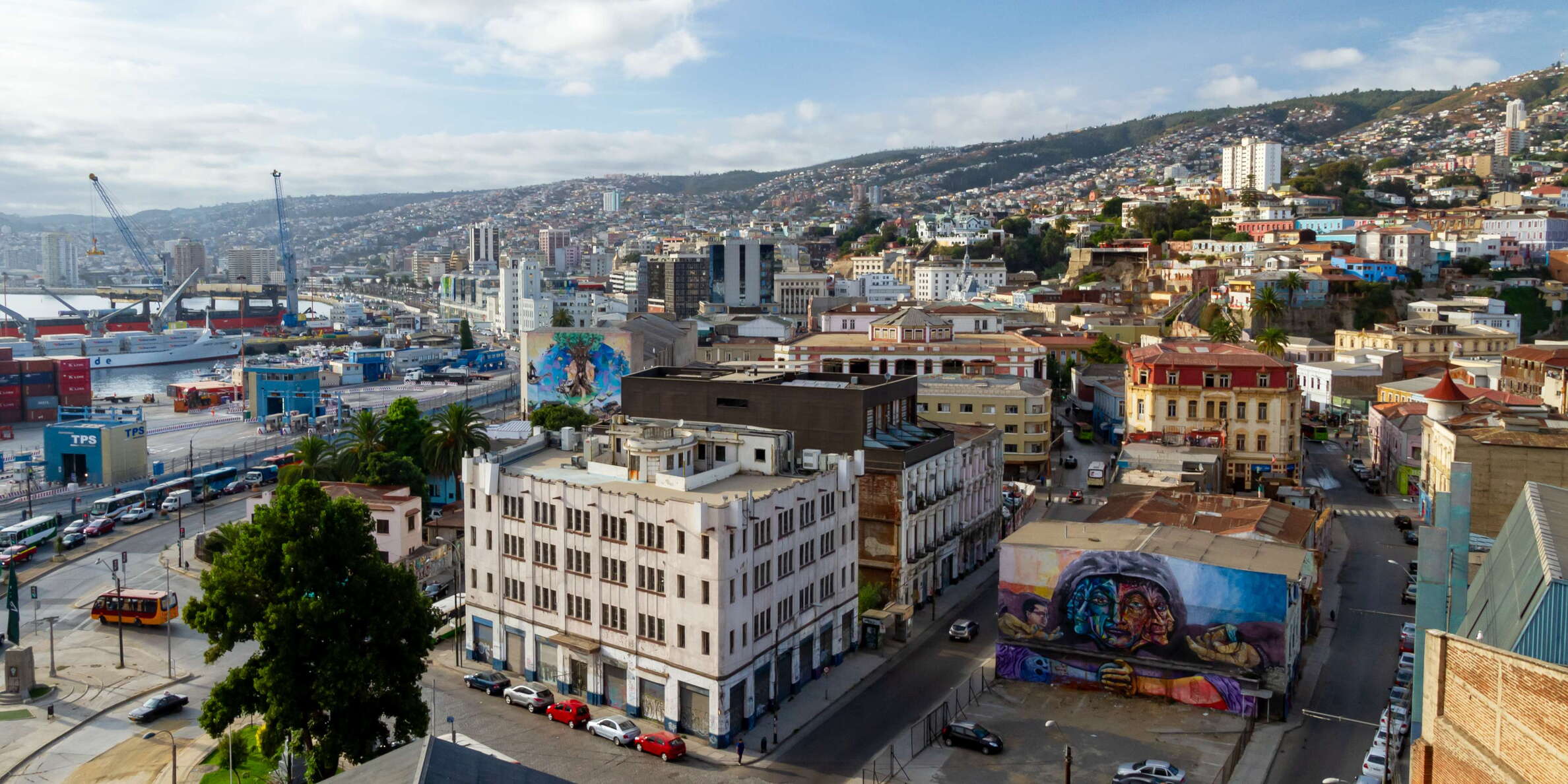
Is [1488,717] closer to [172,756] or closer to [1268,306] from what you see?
[172,756]

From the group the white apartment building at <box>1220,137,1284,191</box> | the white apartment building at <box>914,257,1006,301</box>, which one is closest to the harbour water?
the white apartment building at <box>914,257,1006,301</box>

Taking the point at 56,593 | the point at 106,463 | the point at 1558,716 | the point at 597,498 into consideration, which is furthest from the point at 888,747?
the point at 106,463

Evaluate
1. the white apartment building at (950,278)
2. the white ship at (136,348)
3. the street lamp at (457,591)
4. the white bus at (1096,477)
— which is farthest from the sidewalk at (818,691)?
Answer: the white ship at (136,348)

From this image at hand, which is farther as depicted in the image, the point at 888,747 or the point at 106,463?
the point at 106,463

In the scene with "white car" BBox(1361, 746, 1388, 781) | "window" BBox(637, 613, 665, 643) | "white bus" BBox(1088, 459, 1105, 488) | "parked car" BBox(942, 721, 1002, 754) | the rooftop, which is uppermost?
the rooftop

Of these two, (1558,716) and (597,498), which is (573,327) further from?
(1558,716)

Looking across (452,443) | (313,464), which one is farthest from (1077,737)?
(313,464)

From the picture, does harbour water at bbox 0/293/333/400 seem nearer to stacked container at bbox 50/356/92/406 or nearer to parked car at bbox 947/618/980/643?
stacked container at bbox 50/356/92/406
